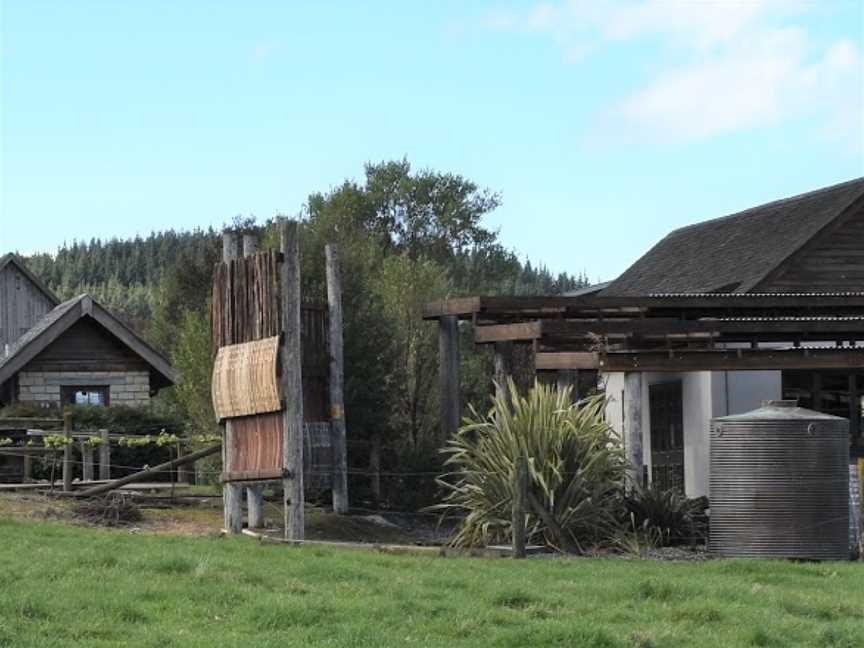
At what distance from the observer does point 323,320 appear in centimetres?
2161

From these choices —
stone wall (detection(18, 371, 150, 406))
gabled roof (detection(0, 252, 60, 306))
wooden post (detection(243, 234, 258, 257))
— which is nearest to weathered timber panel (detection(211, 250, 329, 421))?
wooden post (detection(243, 234, 258, 257))

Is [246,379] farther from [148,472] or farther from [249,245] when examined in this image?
[148,472]

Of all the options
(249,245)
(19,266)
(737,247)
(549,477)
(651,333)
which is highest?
(19,266)

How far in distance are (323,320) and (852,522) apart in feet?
25.8

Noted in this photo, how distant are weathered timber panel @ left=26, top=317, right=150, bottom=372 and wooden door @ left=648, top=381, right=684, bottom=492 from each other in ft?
39.5

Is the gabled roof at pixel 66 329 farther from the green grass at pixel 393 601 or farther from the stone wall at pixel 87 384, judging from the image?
the green grass at pixel 393 601

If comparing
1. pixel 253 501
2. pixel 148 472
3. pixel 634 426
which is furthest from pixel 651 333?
pixel 148 472

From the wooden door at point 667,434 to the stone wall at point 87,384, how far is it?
11974 mm

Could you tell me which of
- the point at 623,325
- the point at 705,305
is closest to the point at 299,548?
the point at 623,325

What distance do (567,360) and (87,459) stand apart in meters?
9.06

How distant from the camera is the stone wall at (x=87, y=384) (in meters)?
31.6

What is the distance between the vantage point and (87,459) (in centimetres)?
2498

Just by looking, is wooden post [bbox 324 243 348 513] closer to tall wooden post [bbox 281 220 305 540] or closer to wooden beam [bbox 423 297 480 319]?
wooden beam [bbox 423 297 480 319]

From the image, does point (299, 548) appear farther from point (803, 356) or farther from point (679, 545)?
point (803, 356)
